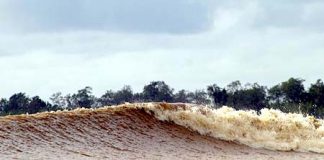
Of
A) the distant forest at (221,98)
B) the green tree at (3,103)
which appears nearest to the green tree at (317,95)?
the distant forest at (221,98)

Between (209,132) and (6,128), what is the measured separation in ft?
25.4

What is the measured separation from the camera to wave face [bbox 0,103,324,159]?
18938 mm

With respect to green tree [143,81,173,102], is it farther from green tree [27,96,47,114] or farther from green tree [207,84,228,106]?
green tree [27,96,47,114]

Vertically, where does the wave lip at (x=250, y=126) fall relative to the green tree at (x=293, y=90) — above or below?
below

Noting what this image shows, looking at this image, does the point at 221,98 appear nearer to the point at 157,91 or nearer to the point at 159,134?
the point at 157,91

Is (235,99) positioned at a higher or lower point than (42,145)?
higher

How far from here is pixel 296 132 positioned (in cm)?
2675

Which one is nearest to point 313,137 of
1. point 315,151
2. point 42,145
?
point 315,151

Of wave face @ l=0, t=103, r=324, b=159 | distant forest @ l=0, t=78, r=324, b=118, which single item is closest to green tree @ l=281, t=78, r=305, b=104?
distant forest @ l=0, t=78, r=324, b=118

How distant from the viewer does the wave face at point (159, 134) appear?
62.1 feet

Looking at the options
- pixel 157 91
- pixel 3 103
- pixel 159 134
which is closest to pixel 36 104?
pixel 3 103

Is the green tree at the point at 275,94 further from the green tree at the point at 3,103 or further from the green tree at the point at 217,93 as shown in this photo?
the green tree at the point at 3,103

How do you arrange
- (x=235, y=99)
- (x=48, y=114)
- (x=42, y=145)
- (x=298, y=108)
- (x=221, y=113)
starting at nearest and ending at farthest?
(x=42, y=145), (x=48, y=114), (x=221, y=113), (x=298, y=108), (x=235, y=99)

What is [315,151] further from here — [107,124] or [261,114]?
[107,124]
